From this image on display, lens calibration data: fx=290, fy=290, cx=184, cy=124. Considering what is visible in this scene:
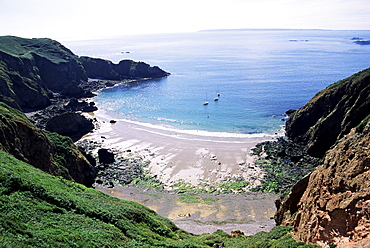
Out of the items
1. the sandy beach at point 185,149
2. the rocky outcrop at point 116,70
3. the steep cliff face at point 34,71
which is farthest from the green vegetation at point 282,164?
the rocky outcrop at point 116,70

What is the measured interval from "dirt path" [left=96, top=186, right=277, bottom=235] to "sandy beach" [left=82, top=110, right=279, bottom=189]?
4873 millimetres

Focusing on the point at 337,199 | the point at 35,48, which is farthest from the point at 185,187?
the point at 35,48

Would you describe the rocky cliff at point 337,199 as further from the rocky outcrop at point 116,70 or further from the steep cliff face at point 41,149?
the rocky outcrop at point 116,70

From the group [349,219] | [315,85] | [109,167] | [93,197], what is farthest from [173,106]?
[349,219]

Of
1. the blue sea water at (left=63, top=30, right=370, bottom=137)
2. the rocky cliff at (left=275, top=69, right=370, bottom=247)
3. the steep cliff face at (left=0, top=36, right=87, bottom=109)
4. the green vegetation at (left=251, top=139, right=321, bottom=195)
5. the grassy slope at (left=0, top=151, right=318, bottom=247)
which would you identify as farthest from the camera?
the steep cliff face at (left=0, top=36, right=87, bottom=109)

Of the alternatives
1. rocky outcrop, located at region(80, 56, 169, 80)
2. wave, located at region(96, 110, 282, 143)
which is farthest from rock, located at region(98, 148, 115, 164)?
rocky outcrop, located at region(80, 56, 169, 80)

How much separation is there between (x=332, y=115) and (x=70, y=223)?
186 ft

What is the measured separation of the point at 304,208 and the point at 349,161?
555cm

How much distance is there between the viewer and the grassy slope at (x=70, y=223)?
1802 centimetres

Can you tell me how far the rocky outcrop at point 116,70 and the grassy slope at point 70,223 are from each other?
132 m

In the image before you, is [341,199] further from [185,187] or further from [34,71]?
[34,71]

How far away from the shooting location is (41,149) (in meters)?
42.5

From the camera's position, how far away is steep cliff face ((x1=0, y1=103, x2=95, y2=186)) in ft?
127

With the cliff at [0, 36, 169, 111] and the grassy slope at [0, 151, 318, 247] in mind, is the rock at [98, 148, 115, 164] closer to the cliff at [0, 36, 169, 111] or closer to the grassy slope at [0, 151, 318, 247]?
the grassy slope at [0, 151, 318, 247]
